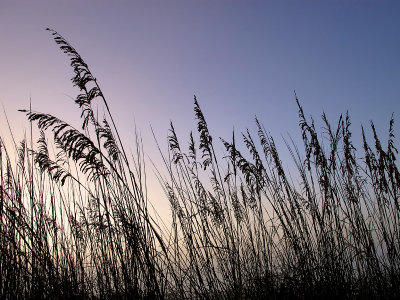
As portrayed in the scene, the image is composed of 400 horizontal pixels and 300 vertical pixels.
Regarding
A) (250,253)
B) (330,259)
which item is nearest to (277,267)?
(250,253)

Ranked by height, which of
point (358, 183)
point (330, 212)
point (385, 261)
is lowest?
point (385, 261)

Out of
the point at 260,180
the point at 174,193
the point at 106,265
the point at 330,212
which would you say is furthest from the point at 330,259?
the point at 106,265

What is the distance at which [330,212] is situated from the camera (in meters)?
3.58

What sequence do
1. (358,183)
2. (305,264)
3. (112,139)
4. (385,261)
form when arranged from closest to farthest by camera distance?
(112,139), (305,264), (385,261), (358,183)

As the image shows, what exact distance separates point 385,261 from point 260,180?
1.59 m

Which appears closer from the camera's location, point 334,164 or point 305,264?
point 305,264

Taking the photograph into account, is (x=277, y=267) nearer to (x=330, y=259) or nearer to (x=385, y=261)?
(x=330, y=259)

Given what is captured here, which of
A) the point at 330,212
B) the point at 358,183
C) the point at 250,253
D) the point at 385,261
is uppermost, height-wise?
the point at 358,183

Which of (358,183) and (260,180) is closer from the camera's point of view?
(260,180)

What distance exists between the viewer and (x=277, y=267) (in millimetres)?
3783

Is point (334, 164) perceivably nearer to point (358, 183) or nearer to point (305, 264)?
point (358, 183)

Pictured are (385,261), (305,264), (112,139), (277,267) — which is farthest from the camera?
(277,267)

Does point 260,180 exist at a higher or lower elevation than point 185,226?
higher

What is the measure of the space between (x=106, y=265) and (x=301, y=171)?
2403 millimetres
